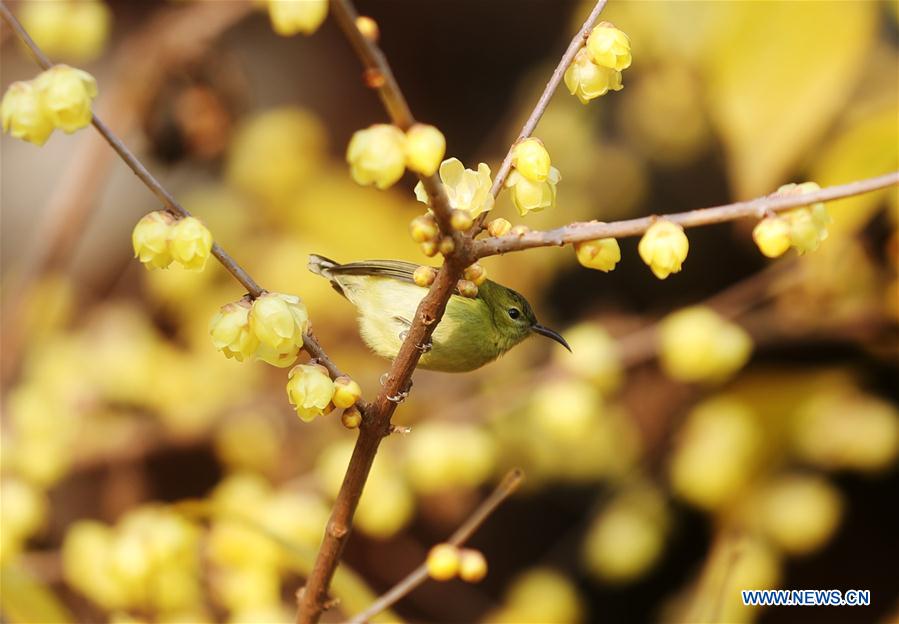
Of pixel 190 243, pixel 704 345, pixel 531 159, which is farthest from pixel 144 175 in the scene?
pixel 704 345

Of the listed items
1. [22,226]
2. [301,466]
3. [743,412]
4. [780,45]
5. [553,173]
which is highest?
[22,226]

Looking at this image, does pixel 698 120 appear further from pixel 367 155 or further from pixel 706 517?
pixel 367 155

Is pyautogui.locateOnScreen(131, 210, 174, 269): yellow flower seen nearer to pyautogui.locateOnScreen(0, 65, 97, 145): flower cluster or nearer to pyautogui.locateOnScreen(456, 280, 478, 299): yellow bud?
pyautogui.locateOnScreen(0, 65, 97, 145): flower cluster

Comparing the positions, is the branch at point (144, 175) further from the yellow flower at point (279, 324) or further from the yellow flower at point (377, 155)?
the yellow flower at point (377, 155)

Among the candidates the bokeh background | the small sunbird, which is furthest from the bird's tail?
the bokeh background

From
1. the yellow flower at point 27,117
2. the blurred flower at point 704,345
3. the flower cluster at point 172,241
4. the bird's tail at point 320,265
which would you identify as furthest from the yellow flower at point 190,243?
the blurred flower at point 704,345

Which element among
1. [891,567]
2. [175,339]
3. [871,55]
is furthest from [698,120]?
[175,339]

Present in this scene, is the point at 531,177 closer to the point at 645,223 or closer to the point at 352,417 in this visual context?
the point at 645,223
